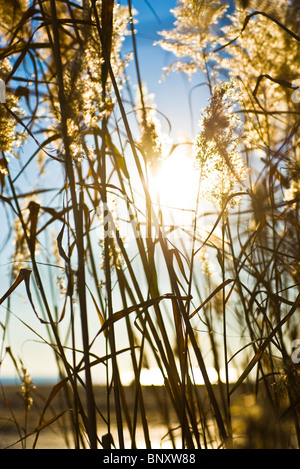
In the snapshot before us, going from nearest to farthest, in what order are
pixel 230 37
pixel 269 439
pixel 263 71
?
pixel 269 439, pixel 230 37, pixel 263 71

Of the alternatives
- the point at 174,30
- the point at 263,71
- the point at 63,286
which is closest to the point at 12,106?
the point at 63,286

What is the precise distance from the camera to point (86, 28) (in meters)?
1.06

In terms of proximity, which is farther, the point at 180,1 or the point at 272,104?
the point at 272,104

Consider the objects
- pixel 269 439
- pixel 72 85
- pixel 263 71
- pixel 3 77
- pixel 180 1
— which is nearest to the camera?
pixel 269 439

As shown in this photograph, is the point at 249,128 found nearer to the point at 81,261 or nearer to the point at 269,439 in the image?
the point at 81,261

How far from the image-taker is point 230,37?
1504mm

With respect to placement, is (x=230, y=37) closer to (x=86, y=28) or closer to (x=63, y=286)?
(x=86, y=28)

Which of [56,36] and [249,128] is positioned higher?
[249,128]

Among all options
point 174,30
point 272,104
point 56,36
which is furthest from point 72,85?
point 272,104

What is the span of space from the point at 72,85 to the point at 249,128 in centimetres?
69

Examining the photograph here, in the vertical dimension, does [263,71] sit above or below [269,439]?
above

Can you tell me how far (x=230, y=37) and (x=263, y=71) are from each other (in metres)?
0.23

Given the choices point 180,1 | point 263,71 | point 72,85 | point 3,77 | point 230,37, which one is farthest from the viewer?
point 263,71
